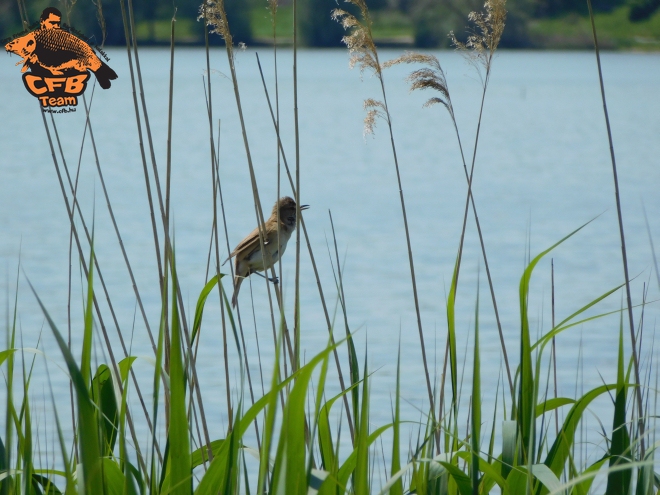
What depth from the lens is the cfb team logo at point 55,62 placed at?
402 cm

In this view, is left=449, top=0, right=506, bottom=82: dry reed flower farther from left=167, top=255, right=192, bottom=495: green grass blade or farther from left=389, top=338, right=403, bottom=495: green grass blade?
left=167, top=255, right=192, bottom=495: green grass blade

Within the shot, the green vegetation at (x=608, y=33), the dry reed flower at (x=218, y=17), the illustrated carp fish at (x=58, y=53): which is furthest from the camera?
the green vegetation at (x=608, y=33)

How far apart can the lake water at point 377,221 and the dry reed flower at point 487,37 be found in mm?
428

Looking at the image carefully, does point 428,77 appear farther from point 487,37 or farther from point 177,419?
point 177,419

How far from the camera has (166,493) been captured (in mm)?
1701

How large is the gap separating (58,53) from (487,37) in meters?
2.51

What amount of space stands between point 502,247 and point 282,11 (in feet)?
147

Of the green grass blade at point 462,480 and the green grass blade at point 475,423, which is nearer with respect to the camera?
the green grass blade at point 475,423

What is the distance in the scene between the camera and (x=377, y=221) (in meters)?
13.6

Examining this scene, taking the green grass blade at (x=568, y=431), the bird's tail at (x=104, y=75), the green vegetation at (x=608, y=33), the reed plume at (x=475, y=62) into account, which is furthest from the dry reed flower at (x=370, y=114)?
the green vegetation at (x=608, y=33)

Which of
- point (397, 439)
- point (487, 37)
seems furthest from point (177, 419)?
point (487, 37)

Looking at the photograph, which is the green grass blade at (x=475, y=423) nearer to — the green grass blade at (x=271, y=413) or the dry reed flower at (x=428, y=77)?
the green grass blade at (x=271, y=413)

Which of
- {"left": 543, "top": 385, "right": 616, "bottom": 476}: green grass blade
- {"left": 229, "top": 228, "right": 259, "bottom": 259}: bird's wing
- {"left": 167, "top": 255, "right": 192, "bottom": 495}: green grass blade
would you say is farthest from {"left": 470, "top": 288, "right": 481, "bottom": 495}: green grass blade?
{"left": 229, "top": 228, "right": 259, "bottom": 259}: bird's wing

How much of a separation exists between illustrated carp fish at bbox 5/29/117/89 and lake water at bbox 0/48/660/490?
3.64 feet
